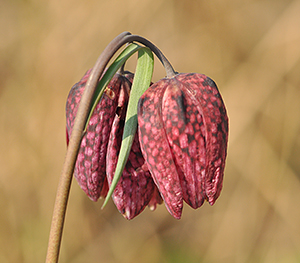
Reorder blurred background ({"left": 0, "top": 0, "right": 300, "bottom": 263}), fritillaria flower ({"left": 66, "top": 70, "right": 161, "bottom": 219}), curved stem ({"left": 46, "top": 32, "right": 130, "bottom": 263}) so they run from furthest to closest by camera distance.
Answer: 1. blurred background ({"left": 0, "top": 0, "right": 300, "bottom": 263})
2. fritillaria flower ({"left": 66, "top": 70, "right": 161, "bottom": 219})
3. curved stem ({"left": 46, "top": 32, "right": 130, "bottom": 263})

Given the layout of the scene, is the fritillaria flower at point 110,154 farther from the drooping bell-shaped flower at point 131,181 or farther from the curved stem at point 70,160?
the curved stem at point 70,160

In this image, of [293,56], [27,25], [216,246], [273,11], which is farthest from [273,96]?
[27,25]

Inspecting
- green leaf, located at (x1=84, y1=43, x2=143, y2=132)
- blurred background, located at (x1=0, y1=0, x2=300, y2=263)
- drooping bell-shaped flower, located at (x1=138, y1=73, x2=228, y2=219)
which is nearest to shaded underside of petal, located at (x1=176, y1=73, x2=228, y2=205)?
drooping bell-shaped flower, located at (x1=138, y1=73, x2=228, y2=219)

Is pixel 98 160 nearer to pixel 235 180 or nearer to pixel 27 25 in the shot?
pixel 235 180

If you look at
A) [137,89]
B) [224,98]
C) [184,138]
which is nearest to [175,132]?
[184,138]

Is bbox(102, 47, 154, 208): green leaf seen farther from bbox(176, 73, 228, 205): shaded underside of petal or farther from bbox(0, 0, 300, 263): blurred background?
bbox(0, 0, 300, 263): blurred background

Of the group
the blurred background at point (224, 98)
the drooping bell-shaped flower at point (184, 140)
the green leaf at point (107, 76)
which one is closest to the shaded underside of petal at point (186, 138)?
the drooping bell-shaped flower at point (184, 140)

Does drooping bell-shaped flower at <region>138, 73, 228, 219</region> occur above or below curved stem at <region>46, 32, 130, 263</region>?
above
